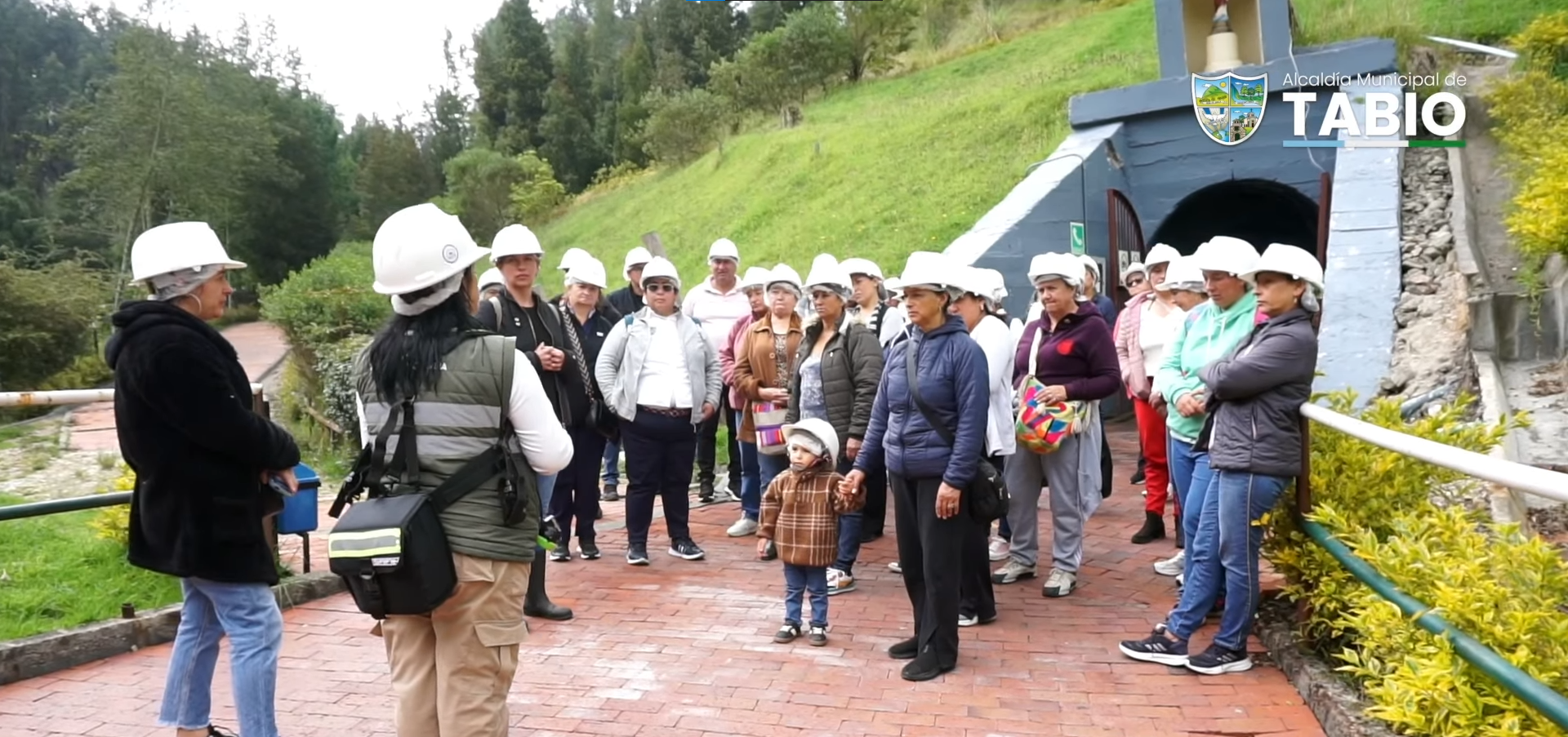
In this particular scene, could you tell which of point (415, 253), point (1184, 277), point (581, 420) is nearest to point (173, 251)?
point (415, 253)

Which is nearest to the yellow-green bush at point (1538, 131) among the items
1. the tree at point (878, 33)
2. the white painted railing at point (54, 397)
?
the white painted railing at point (54, 397)

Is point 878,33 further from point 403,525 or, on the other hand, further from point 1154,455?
point 403,525

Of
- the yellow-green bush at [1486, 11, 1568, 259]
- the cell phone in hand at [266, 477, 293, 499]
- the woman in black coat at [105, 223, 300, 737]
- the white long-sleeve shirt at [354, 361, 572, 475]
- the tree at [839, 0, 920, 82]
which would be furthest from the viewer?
the tree at [839, 0, 920, 82]

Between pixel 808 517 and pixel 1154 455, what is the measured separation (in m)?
2.60

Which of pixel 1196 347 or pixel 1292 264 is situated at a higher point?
pixel 1292 264

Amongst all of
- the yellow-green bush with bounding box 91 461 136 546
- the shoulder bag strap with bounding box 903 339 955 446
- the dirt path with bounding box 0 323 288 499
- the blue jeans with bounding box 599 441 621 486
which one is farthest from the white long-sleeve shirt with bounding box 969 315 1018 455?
the dirt path with bounding box 0 323 288 499

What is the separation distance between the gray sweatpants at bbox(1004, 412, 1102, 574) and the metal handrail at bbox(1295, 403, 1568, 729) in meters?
1.45

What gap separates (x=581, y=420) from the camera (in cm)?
586

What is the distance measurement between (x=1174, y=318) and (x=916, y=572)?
100 inches

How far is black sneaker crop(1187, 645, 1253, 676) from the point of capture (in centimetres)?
419

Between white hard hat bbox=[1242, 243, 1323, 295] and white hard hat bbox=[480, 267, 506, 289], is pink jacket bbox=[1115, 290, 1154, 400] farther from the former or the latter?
white hard hat bbox=[480, 267, 506, 289]

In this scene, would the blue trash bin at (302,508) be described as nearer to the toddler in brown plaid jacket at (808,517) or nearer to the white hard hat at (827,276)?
the toddler in brown plaid jacket at (808,517)

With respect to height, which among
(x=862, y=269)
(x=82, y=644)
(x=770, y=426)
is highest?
(x=862, y=269)

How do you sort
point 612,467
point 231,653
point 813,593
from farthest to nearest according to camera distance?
point 612,467 < point 813,593 < point 231,653
